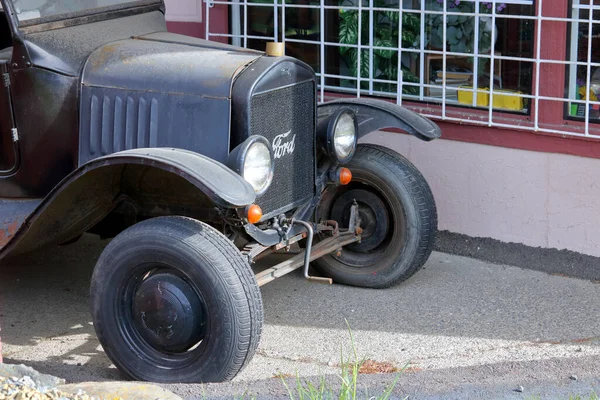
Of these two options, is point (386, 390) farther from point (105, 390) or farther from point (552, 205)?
point (552, 205)

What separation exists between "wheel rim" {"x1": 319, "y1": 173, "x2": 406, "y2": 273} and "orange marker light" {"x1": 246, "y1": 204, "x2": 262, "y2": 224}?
3.66 ft

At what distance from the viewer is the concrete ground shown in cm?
350

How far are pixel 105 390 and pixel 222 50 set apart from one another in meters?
1.92

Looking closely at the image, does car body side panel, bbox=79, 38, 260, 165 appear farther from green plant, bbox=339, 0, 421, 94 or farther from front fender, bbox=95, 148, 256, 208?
green plant, bbox=339, 0, 421, 94

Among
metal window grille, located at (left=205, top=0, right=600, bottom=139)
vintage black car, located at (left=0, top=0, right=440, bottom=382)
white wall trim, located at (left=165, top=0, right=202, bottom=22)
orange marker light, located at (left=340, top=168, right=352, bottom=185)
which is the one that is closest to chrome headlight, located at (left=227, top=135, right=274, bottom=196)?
vintage black car, located at (left=0, top=0, right=440, bottom=382)

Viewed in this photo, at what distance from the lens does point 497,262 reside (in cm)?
553

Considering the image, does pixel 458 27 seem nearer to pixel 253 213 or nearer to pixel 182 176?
pixel 253 213

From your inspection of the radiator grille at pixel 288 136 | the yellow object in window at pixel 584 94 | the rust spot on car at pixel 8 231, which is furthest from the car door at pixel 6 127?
the yellow object in window at pixel 584 94

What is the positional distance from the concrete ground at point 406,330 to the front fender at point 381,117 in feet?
2.82

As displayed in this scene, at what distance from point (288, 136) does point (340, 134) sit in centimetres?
36

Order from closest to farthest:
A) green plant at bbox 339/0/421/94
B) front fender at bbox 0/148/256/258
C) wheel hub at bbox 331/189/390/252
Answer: front fender at bbox 0/148/256/258
wheel hub at bbox 331/189/390/252
green plant at bbox 339/0/421/94

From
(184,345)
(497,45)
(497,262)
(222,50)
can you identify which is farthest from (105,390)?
(497,45)

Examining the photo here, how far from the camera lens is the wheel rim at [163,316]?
3.84 metres

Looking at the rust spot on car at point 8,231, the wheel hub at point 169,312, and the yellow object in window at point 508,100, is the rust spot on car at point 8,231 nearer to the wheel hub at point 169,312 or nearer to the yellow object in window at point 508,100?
the wheel hub at point 169,312
